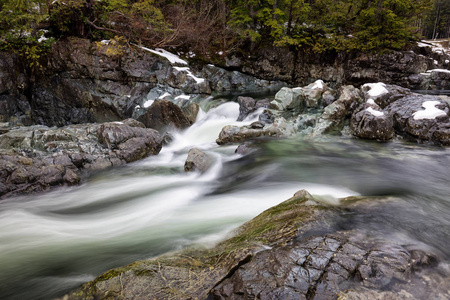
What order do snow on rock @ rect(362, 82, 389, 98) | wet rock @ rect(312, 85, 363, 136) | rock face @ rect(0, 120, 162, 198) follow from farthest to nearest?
snow on rock @ rect(362, 82, 389, 98), wet rock @ rect(312, 85, 363, 136), rock face @ rect(0, 120, 162, 198)

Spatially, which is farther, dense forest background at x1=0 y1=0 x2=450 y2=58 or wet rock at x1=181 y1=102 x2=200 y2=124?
dense forest background at x1=0 y1=0 x2=450 y2=58

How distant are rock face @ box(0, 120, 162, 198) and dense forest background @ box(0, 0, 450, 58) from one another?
6.40 meters

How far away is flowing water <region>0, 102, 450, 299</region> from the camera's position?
3011 mm

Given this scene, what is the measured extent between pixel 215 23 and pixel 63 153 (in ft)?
48.0

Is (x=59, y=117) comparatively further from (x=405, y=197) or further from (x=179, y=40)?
(x=405, y=197)

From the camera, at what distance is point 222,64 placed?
1695cm

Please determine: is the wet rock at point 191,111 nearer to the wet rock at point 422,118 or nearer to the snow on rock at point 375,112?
the snow on rock at point 375,112

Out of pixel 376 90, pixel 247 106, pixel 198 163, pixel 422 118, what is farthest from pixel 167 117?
pixel 422 118

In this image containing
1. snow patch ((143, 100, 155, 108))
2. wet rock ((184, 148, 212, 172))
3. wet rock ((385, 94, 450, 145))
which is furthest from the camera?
snow patch ((143, 100, 155, 108))

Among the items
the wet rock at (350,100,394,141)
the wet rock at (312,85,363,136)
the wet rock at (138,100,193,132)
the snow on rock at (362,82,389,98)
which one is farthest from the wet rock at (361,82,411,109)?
the wet rock at (138,100,193,132)

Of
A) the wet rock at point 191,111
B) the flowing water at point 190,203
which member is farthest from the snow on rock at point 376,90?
the wet rock at point 191,111

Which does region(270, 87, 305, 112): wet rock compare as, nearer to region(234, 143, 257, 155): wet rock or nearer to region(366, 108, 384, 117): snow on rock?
region(366, 108, 384, 117): snow on rock

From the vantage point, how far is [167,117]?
38.0 ft

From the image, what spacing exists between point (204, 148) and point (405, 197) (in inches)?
261
